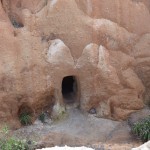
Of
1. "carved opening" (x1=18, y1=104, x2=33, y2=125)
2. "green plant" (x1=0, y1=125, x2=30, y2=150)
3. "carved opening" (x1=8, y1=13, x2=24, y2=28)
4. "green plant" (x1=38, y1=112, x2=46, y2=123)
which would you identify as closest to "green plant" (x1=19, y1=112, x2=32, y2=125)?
"carved opening" (x1=18, y1=104, x2=33, y2=125)

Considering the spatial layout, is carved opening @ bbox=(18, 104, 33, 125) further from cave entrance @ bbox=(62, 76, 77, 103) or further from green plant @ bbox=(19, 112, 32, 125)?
cave entrance @ bbox=(62, 76, 77, 103)

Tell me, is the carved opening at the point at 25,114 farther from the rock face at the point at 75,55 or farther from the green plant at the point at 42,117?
the green plant at the point at 42,117

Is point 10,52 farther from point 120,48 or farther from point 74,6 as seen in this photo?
point 120,48

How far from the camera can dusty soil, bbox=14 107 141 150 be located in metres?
10.9

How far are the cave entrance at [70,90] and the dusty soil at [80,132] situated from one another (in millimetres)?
394

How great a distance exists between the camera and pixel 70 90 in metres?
12.5

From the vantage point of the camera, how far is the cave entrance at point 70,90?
11969 mm

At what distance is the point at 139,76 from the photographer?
39.2ft

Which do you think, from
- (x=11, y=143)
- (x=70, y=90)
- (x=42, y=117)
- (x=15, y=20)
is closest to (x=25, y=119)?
(x=42, y=117)

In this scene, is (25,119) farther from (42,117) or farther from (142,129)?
(142,129)

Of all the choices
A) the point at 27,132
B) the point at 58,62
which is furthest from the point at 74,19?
the point at 27,132

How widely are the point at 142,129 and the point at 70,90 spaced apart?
260cm

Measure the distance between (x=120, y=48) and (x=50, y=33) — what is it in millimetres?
1963

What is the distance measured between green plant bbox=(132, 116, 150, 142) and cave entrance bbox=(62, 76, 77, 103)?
1.90 meters
